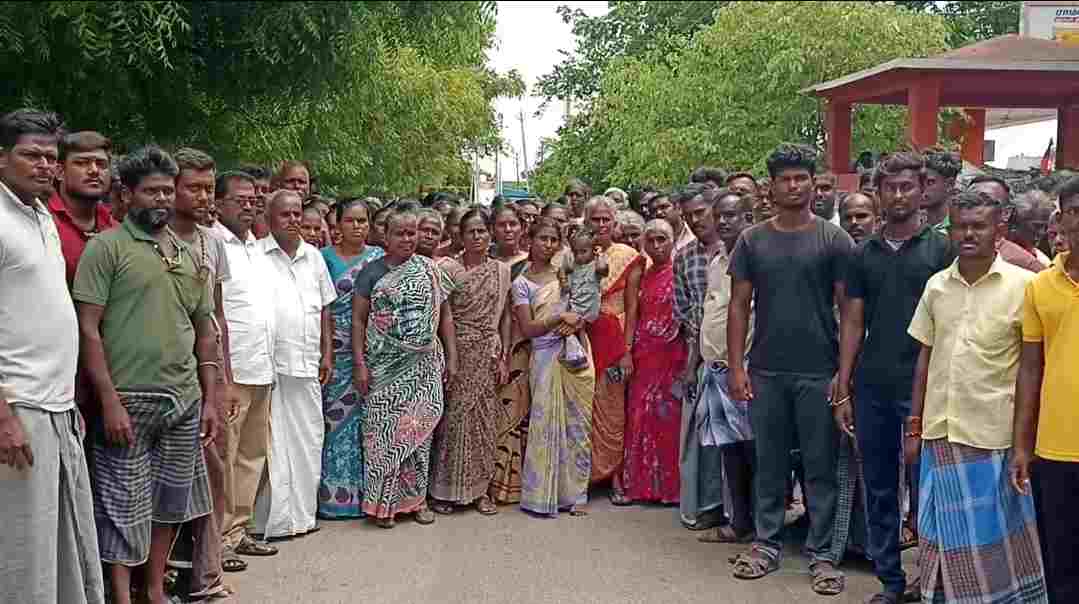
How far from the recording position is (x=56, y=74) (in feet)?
24.7

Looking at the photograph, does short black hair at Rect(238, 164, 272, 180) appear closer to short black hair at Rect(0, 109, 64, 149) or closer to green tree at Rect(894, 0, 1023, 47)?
short black hair at Rect(0, 109, 64, 149)

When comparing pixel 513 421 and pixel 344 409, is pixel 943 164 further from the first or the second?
pixel 344 409

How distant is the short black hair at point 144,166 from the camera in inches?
177

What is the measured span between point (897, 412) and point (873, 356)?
28 centimetres

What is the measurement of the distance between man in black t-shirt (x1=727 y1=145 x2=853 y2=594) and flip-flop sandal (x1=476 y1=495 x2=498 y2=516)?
1.76m

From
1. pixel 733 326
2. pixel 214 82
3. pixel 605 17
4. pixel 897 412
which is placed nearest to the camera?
pixel 897 412

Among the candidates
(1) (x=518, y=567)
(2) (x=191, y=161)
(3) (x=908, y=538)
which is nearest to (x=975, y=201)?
(3) (x=908, y=538)

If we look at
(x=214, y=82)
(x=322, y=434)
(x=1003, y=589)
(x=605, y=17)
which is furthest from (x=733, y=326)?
(x=605, y=17)

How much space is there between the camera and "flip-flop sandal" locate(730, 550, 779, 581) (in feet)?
18.2

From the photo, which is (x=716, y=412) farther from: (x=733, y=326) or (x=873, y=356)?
(x=873, y=356)

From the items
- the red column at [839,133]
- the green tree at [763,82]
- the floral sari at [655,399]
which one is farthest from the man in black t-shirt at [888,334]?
the green tree at [763,82]

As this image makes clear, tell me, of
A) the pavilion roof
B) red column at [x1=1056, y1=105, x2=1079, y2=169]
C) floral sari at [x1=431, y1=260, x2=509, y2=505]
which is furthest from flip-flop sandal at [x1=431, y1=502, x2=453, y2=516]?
red column at [x1=1056, y1=105, x2=1079, y2=169]

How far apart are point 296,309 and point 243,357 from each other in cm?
49

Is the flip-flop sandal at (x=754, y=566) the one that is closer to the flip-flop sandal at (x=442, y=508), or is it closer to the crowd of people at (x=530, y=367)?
the crowd of people at (x=530, y=367)
